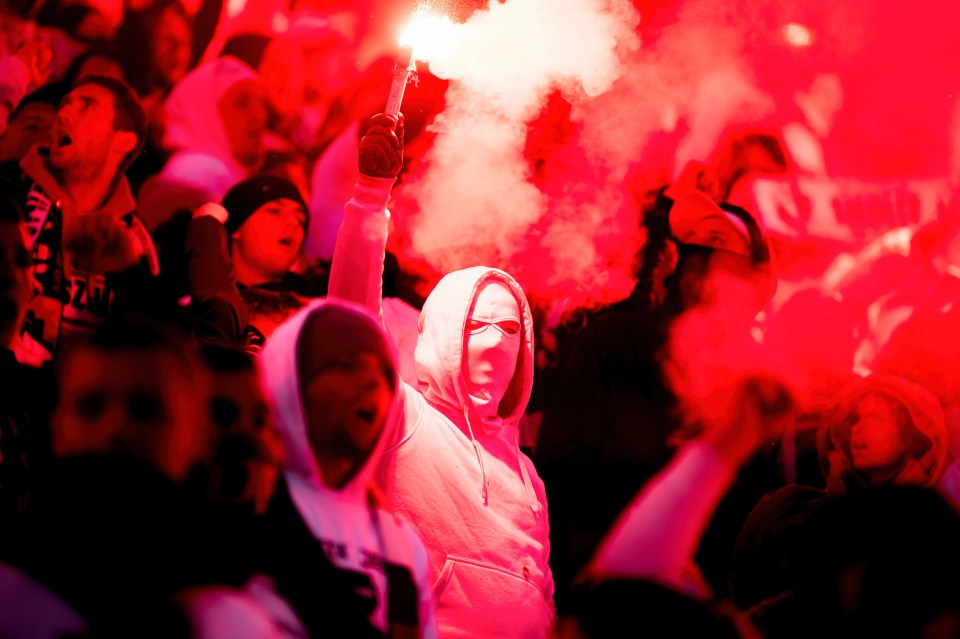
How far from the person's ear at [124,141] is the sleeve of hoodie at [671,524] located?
89.4 inches

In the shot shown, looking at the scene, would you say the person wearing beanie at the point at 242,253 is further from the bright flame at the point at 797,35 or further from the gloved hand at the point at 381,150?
the bright flame at the point at 797,35

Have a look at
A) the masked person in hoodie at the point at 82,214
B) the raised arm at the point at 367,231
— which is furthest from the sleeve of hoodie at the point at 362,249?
the masked person in hoodie at the point at 82,214

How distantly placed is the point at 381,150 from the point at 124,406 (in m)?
1.14

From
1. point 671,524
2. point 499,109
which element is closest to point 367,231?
point 499,109

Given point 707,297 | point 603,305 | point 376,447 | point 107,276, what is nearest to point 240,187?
point 107,276

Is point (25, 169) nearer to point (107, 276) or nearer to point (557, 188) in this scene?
point (107, 276)

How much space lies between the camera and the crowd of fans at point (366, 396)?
98.4 inches

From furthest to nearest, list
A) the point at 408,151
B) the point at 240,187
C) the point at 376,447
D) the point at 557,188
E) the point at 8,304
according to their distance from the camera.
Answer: the point at 557,188 → the point at 408,151 → the point at 240,187 → the point at 8,304 → the point at 376,447

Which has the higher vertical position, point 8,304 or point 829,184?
point 829,184

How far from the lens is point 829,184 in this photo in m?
4.32

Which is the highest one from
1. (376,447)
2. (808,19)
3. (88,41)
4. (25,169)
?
(808,19)

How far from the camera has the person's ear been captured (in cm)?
335

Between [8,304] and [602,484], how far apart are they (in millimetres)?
2221

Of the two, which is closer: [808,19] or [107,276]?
[107,276]
